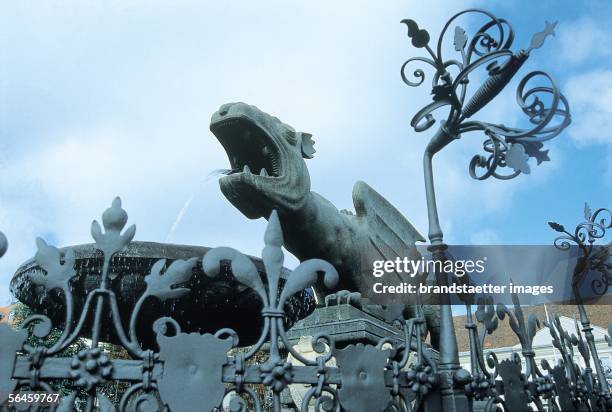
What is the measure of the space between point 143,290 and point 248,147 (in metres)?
1.45

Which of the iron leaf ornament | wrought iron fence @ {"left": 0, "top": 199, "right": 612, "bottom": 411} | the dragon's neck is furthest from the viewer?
the dragon's neck

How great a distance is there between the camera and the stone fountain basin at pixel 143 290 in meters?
4.03

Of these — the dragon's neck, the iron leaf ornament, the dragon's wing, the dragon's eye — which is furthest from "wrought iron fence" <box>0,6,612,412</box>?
the dragon's wing

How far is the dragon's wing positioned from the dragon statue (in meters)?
0.01

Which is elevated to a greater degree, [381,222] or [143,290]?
[381,222]

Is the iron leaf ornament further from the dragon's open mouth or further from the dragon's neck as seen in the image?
the dragon's neck

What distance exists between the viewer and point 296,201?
4.33m

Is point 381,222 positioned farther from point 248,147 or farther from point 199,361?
point 199,361

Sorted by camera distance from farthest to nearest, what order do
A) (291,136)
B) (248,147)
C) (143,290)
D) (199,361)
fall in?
(291,136)
(248,147)
(143,290)
(199,361)

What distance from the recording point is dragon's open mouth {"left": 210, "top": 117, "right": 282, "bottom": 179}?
410 centimetres

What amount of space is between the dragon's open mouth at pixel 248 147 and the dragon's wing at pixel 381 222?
131cm

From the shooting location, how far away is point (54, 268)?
181 cm

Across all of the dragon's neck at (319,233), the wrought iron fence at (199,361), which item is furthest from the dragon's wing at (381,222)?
the wrought iron fence at (199,361)

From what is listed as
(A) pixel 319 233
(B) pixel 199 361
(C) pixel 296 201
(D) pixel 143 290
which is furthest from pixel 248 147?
(B) pixel 199 361
